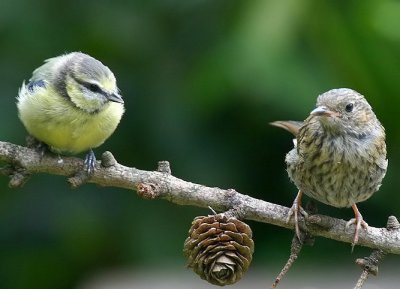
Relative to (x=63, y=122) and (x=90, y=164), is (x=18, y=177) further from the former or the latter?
(x=63, y=122)

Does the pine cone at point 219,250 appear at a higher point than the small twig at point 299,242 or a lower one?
lower

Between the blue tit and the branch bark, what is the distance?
1.72 ft

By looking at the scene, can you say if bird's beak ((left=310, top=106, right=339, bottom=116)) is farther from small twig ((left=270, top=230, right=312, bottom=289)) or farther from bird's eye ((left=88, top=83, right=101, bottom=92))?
bird's eye ((left=88, top=83, right=101, bottom=92))

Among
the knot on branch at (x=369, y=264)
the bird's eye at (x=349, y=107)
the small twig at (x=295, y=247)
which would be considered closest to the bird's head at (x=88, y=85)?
the bird's eye at (x=349, y=107)

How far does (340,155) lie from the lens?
4574 millimetres

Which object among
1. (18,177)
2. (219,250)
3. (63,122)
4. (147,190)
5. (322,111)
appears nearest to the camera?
(219,250)

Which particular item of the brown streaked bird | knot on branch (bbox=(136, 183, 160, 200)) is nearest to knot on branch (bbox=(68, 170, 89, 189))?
knot on branch (bbox=(136, 183, 160, 200))

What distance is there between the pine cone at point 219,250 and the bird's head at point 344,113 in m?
1.02

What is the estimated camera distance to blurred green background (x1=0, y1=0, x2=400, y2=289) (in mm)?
6758

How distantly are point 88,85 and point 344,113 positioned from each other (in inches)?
53.7

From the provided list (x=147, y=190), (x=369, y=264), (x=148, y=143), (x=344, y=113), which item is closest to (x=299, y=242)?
(x=369, y=264)

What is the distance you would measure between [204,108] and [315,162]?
2.19m

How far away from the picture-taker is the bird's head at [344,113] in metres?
4.50

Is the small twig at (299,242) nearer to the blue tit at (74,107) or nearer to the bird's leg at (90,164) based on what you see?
the bird's leg at (90,164)
